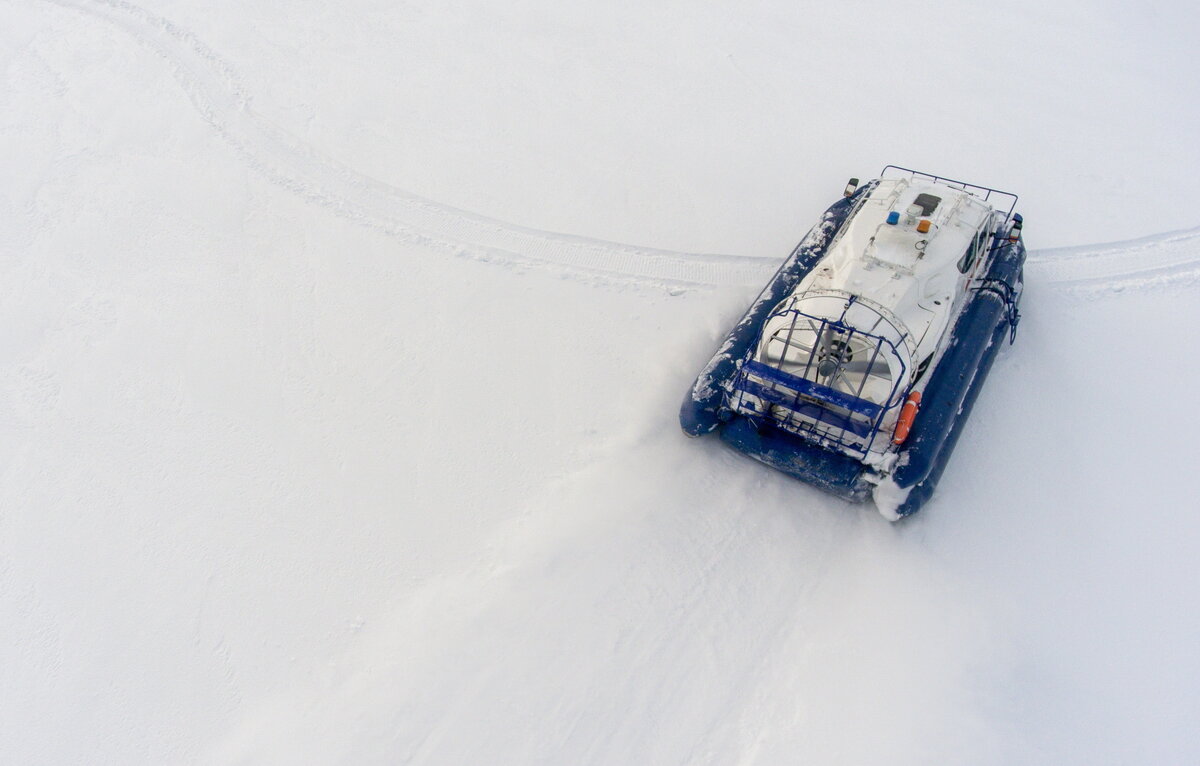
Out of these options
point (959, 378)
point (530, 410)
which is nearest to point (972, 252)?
point (959, 378)

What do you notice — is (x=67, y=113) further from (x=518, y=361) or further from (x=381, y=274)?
(x=518, y=361)

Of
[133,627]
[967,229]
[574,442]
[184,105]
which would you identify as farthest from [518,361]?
[184,105]

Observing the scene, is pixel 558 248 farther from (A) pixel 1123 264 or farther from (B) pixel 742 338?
(A) pixel 1123 264

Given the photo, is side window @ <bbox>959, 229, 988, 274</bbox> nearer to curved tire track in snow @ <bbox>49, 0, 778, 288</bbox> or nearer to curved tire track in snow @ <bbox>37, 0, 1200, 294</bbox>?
curved tire track in snow @ <bbox>37, 0, 1200, 294</bbox>

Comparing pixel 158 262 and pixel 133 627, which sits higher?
pixel 158 262

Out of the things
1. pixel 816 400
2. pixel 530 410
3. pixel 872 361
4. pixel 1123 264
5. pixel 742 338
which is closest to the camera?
pixel 872 361

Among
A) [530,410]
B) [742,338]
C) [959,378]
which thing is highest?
[959,378]

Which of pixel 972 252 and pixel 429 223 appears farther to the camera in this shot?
pixel 429 223
